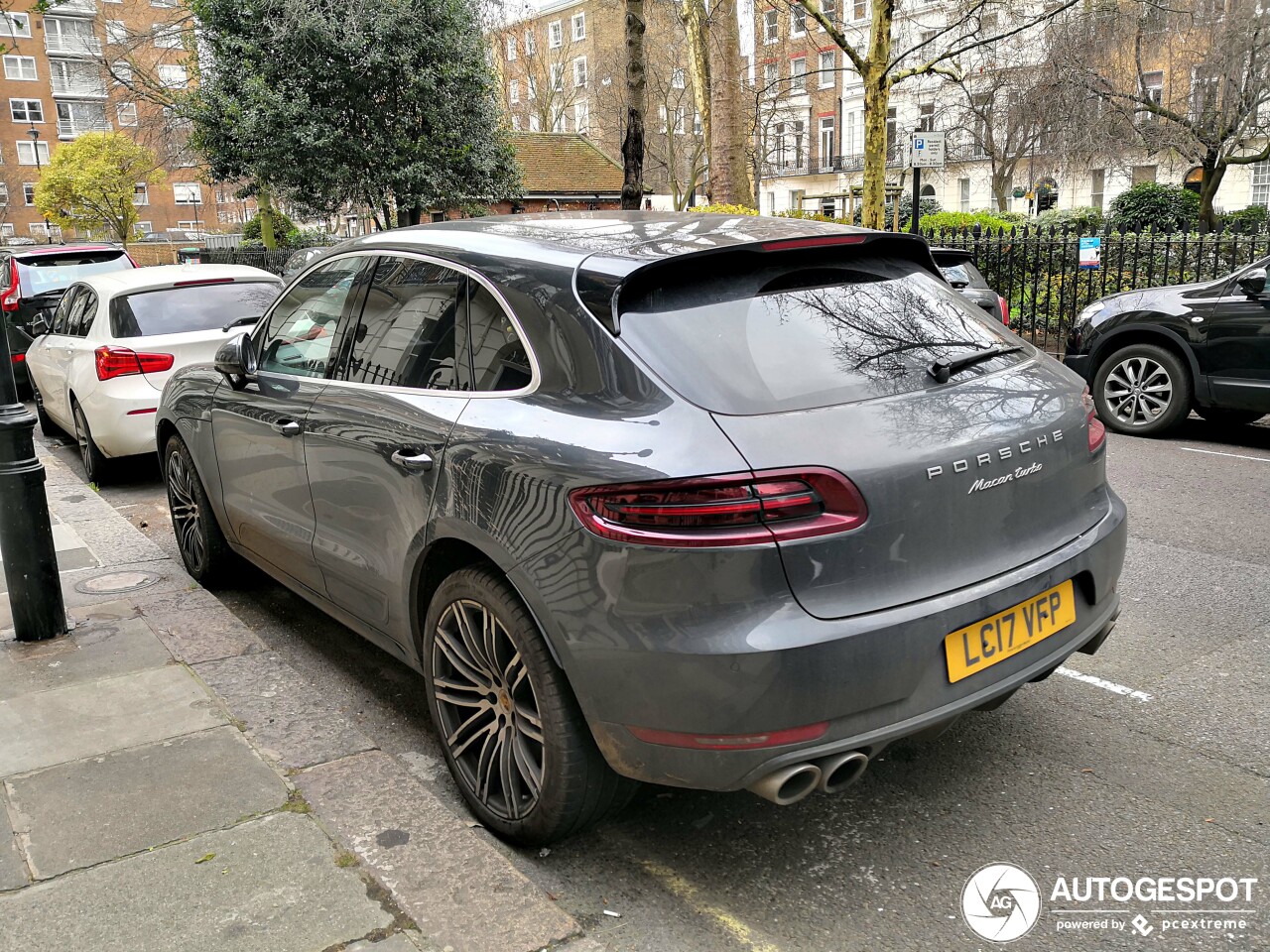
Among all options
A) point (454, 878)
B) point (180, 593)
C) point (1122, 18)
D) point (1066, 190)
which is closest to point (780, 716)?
point (454, 878)

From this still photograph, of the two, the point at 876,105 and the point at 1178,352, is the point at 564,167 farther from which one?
the point at 1178,352

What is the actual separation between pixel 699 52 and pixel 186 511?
57.1ft

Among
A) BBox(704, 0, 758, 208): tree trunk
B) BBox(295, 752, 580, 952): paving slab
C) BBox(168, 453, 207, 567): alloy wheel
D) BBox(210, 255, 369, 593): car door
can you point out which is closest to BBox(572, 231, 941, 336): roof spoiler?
BBox(210, 255, 369, 593): car door

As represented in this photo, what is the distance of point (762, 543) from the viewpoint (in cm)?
246

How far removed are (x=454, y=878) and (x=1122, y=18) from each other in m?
29.7

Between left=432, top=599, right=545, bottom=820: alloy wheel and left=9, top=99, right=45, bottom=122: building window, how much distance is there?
85.5 m

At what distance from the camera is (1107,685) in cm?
410

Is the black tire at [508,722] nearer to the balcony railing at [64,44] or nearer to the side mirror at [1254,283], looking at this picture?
the side mirror at [1254,283]

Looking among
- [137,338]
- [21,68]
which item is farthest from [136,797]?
[21,68]

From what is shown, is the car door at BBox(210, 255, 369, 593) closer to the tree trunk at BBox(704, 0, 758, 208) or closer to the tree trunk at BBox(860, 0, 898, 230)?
the tree trunk at BBox(860, 0, 898, 230)

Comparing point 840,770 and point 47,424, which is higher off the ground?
point 840,770

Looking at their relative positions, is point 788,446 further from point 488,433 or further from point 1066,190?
point 1066,190

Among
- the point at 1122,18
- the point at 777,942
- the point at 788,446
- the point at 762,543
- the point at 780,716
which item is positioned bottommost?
the point at 777,942

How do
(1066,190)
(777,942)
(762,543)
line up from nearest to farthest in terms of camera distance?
1. (762,543)
2. (777,942)
3. (1066,190)
